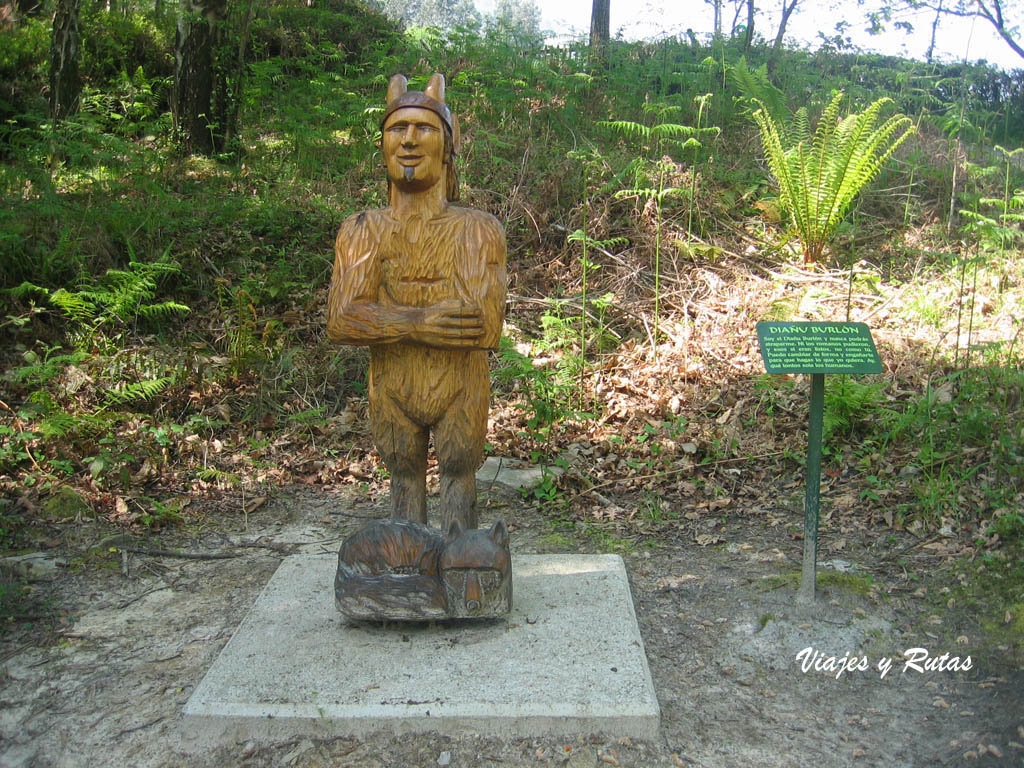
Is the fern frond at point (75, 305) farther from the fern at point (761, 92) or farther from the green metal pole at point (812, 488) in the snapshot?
the fern at point (761, 92)

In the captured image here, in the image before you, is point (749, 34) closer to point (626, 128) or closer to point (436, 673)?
point (626, 128)

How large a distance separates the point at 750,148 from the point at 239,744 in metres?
8.28

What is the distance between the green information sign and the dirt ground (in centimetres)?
122

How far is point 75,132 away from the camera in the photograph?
795cm

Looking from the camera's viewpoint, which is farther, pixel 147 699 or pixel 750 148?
pixel 750 148

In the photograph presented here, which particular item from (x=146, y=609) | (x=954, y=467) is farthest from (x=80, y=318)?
(x=954, y=467)

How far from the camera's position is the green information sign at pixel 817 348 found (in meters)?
3.77

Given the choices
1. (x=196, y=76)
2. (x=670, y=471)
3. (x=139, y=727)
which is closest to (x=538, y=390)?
(x=670, y=471)

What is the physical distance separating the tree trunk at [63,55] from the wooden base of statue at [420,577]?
6.97 meters

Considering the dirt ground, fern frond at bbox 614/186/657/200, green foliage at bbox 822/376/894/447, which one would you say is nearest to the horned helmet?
the dirt ground

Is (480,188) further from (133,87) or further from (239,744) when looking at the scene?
(239,744)

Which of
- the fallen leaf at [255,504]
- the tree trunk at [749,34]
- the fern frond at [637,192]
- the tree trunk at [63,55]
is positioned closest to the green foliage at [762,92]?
the fern frond at [637,192]

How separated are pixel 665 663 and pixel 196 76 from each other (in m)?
8.26

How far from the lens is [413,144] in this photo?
3.46m
